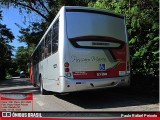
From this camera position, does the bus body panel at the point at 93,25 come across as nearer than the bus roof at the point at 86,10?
Yes

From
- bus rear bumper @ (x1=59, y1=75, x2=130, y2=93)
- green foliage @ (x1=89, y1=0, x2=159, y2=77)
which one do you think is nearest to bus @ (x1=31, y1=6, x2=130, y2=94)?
bus rear bumper @ (x1=59, y1=75, x2=130, y2=93)

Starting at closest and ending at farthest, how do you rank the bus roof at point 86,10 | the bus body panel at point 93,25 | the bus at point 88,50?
the bus at point 88,50 < the bus body panel at point 93,25 < the bus roof at point 86,10

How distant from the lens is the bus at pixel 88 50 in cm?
1134

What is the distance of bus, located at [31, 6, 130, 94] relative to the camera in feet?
37.2

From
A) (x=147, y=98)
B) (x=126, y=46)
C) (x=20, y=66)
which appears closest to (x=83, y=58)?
(x=126, y=46)

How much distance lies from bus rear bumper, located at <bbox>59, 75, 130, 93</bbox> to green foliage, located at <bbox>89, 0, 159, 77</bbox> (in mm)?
1830

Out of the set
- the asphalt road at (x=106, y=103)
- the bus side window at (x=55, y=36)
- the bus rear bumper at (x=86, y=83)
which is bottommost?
the asphalt road at (x=106, y=103)

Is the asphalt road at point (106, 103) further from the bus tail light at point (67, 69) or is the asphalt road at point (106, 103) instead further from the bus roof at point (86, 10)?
the bus roof at point (86, 10)

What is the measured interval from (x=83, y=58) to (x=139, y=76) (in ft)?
16.4

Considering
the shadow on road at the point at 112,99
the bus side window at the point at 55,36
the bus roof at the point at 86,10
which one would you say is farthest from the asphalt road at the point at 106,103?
the bus roof at the point at 86,10

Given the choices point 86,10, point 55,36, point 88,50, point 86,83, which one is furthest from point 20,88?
point 86,83

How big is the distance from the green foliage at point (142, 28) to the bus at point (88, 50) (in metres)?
0.99

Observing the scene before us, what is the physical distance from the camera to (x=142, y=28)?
1445 cm

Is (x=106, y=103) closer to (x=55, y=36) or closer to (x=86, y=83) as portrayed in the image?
(x=86, y=83)
